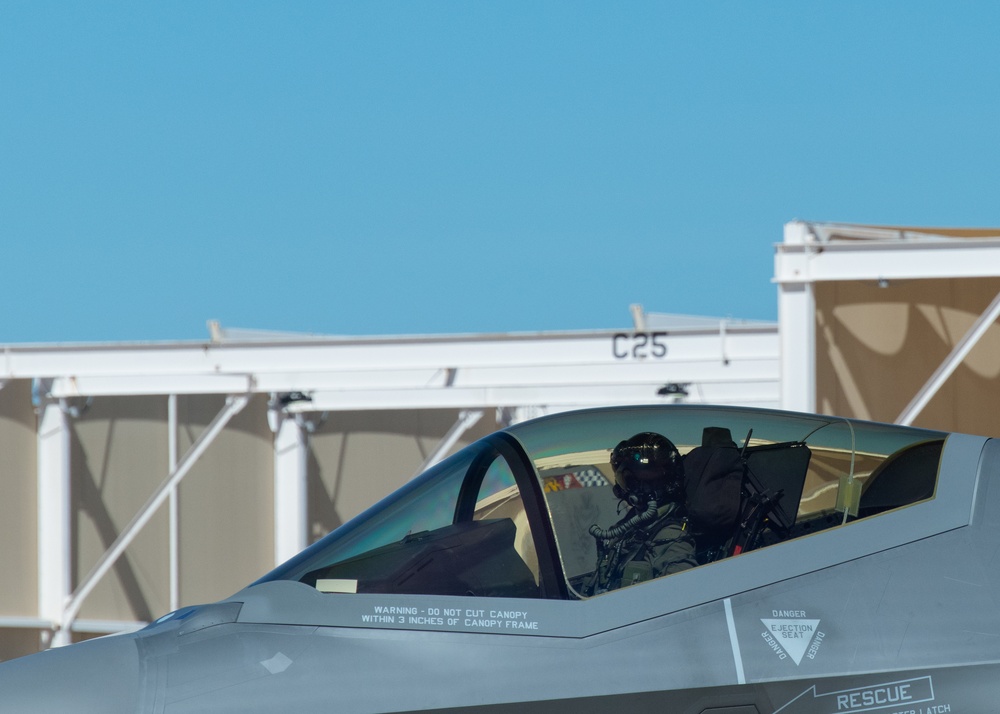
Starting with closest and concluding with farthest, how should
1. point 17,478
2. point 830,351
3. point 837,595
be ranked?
point 837,595, point 830,351, point 17,478

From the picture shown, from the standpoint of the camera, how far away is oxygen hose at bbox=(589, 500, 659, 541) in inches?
147

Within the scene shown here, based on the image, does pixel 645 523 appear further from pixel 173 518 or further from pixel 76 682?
pixel 173 518

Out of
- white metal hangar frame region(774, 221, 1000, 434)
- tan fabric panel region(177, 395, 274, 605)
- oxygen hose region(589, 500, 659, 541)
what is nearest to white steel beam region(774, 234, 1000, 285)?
white metal hangar frame region(774, 221, 1000, 434)

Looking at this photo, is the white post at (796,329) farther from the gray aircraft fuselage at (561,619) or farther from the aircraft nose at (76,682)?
the aircraft nose at (76,682)

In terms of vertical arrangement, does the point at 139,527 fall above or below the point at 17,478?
below

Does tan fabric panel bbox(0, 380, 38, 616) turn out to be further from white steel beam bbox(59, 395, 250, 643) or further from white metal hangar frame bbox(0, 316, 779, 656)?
white steel beam bbox(59, 395, 250, 643)

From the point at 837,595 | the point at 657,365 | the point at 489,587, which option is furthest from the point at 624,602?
the point at 657,365

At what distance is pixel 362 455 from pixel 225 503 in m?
1.99

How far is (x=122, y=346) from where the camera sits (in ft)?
46.8

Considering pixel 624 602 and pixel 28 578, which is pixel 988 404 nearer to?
pixel 624 602

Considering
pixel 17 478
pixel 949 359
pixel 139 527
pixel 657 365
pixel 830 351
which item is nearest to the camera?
pixel 949 359

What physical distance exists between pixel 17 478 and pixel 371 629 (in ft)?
42.7

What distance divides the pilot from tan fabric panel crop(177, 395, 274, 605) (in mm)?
11373

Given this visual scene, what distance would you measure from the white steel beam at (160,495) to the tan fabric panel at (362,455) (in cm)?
139
